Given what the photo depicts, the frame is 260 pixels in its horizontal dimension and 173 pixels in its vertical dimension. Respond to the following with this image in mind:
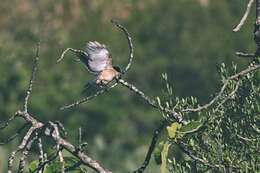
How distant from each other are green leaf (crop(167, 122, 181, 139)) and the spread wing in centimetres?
48

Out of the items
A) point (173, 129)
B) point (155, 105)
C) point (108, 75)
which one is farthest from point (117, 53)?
point (173, 129)

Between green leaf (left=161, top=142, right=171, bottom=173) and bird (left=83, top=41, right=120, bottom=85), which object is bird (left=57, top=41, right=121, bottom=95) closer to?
bird (left=83, top=41, right=120, bottom=85)

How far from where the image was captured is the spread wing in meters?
3.64

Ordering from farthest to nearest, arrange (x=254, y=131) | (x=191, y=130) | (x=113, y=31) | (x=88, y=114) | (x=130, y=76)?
(x=113, y=31), (x=130, y=76), (x=88, y=114), (x=254, y=131), (x=191, y=130)

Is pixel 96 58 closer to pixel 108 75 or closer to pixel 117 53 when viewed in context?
pixel 108 75

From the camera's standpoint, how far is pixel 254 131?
12.2ft

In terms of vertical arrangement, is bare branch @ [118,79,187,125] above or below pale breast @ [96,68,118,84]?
below

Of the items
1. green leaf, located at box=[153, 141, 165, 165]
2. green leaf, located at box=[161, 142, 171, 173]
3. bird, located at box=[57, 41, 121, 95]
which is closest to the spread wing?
bird, located at box=[57, 41, 121, 95]

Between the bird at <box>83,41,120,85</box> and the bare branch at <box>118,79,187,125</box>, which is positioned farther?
the bird at <box>83,41,120,85</box>

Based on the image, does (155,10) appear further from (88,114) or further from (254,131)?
(254,131)

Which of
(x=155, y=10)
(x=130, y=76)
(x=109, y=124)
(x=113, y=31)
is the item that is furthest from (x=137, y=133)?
(x=155, y=10)

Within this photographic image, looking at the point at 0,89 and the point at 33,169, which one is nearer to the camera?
the point at 33,169

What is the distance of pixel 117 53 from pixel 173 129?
28.3m

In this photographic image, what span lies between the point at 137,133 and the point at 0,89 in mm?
5400
